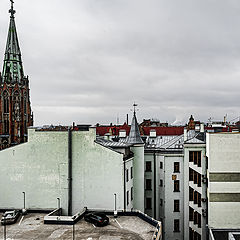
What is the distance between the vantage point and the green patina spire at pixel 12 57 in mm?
75562

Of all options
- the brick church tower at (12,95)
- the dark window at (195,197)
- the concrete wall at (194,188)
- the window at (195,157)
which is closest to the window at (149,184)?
the concrete wall at (194,188)

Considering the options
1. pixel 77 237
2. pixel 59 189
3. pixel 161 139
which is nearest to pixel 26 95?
pixel 161 139

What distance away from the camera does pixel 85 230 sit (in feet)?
91.2

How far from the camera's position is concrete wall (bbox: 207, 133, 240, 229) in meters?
34.3

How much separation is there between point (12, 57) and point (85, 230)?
196 ft

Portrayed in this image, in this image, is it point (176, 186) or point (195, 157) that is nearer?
point (195, 157)

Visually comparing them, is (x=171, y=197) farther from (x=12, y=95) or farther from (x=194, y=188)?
(x=12, y=95)

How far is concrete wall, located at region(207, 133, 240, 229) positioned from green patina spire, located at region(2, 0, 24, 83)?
56892 mm

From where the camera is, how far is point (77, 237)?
85.2 ft

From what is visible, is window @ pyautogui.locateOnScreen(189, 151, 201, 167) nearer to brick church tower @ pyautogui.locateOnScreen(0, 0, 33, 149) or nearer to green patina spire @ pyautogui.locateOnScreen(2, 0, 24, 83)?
brick church tower @ pyautogui.locateOnScreen(0, 0, 33, 149)

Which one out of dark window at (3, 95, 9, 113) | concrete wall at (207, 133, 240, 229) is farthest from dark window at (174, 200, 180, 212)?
dark window at (3, 95, 9, 113)

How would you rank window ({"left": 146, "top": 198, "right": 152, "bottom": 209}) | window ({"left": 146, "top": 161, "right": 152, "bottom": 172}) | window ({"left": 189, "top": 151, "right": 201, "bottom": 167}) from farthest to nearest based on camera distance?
window ({"left": 146, "top": 161, "right": 152, "bottom": 172})
window ({"left": 146, "top": 198, "right": 152, "bottom": 209})
window ({"left": 189, "top": 151, "right": 201, "bottom": 167})

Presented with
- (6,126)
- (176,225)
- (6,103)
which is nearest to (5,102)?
(6,103)

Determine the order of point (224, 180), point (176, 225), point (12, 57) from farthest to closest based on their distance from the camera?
point (12, 57) → point (176, 225) → point (224, 180)
